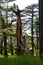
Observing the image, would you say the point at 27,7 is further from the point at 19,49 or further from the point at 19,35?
the point at 19,49

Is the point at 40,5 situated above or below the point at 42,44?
above

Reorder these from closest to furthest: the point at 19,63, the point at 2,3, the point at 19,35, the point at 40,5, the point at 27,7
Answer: the point at 19,63
the point at 40,5
the point at 19,35
the point at 2,3
the point at 27,7

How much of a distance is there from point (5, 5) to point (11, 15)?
2.08 m

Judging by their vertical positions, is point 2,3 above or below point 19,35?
above

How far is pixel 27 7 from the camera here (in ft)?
53.6

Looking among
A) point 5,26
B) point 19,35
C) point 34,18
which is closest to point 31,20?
point 34,18

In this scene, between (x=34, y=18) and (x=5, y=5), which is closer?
(x=5, y=5)

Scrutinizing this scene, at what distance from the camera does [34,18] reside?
17250 mm

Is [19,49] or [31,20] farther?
[31,20]

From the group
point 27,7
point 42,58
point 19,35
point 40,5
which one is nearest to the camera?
point 42,58

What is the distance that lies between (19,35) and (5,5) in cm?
553

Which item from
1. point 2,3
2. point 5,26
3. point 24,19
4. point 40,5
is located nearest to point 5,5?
point 2,3

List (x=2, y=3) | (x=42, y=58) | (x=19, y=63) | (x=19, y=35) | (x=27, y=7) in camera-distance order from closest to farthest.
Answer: (x=19, y=63)
(x=42, y=58)
(x=19, y=35)
(x=2, y=3)
(x=27, y=7)

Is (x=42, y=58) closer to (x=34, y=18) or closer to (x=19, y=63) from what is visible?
(x=19, y=63)
